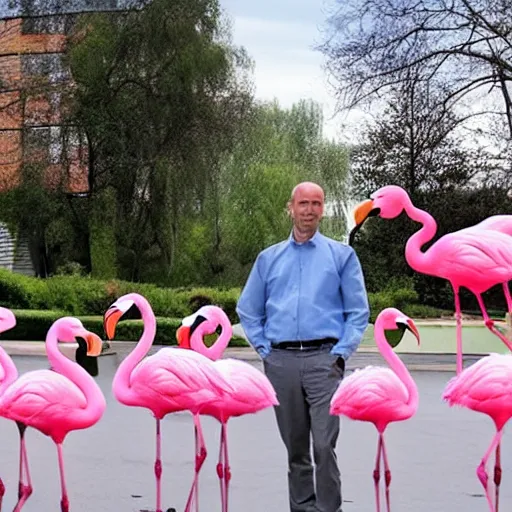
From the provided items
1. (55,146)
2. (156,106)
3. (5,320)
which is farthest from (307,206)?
(55,146)

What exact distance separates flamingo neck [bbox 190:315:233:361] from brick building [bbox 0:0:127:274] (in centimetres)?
2340

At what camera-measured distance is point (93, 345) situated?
5.18 m

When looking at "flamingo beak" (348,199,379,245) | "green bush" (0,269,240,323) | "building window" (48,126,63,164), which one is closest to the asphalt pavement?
"flamingo beak" (348,199,379,245)

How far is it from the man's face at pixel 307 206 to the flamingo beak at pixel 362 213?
63.2 inches

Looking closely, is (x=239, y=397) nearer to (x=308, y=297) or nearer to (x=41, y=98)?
(x=308, y=297)

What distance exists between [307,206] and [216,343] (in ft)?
5.82

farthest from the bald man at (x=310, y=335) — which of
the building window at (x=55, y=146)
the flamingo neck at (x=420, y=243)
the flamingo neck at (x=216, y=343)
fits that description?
the building window at (x=55, y=146)

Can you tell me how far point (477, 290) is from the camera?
7625 mm

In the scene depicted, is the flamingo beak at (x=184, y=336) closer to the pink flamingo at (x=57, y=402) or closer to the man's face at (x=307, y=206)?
the pink flamingo at (x=57, y=402)

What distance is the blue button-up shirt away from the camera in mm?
4887

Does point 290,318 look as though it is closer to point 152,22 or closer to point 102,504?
point 102,504

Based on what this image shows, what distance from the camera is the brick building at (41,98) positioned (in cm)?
2914

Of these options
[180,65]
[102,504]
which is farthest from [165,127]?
[102,504]

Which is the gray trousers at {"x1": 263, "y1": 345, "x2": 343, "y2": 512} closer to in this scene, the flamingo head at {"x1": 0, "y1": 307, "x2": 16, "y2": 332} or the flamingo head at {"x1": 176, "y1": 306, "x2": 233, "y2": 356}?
the flamingo head at {"x1": 176, "y1": 306, "x2": 233, "y2": 356}
